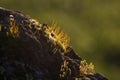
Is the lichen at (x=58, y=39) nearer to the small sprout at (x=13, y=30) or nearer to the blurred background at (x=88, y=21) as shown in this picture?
the small sprout at (x=13, y=30)

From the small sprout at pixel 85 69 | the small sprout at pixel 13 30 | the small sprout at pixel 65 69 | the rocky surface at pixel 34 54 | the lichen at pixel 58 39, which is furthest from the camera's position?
the lichen at pixel 58 39

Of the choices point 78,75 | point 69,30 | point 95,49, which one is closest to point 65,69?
point 78,75

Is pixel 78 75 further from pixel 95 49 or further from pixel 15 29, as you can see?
pixel 95 49

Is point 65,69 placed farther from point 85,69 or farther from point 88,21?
point 88,21

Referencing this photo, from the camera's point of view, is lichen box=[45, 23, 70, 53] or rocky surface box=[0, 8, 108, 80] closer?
rocky surface box=[0, 8, 108, 80]

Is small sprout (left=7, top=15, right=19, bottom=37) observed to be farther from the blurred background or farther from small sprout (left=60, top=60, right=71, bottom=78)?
the blurred background

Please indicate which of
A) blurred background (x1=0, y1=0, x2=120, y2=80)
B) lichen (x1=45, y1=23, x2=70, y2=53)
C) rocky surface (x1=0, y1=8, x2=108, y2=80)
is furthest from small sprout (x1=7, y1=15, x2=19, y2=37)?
blurred background (x1=0, y1=0, x2=120, y2=80)

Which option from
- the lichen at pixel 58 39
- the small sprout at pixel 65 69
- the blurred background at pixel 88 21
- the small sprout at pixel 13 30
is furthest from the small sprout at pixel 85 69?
the blurred background at pixel 88 21
